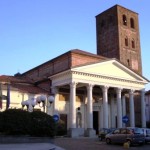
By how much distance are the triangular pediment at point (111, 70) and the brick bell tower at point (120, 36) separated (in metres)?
8.94

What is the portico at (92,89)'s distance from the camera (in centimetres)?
3672

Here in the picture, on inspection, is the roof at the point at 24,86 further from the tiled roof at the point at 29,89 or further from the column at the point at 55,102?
the column at the point at 55,102

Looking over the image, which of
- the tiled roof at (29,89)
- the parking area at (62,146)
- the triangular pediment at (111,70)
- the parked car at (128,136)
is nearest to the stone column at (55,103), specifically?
the tiled roof at (29,89)

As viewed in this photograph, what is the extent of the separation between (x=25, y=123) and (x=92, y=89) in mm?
22770

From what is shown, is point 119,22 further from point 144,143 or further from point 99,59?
point 144,143

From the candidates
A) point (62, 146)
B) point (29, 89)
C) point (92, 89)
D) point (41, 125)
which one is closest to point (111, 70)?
point (92, 89)

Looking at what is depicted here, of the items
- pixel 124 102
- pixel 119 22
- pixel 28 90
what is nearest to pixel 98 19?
pixel 119 22

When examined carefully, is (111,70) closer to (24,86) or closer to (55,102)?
(55,102)

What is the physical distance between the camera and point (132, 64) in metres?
53.3

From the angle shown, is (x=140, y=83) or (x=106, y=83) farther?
(x=140, y=83)

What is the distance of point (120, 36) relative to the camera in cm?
5319

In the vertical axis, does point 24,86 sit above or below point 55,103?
above

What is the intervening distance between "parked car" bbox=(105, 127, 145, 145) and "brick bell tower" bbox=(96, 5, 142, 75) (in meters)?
27.5

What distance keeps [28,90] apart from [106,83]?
32.8 ft
